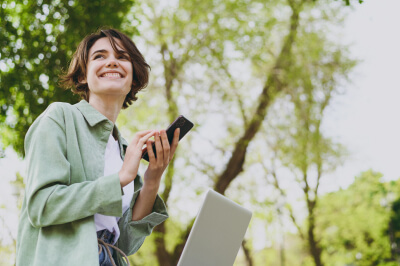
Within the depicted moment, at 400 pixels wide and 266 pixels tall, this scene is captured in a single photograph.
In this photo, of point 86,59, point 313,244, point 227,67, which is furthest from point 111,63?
point 313,244

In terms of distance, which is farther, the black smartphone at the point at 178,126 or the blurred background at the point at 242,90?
the blurred background at the point at 242,90

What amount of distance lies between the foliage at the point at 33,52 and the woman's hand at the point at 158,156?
4.26 m

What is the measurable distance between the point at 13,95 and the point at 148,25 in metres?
5.62

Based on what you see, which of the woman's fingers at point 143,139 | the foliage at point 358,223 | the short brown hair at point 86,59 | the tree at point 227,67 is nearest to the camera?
the woman's fingers at point 143,139

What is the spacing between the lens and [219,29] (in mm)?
10625

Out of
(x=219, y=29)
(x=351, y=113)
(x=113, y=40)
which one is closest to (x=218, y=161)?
(x=219, y=29)

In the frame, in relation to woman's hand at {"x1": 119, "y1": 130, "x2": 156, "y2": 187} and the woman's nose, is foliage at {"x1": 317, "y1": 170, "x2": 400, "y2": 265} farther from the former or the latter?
woman's hand at {"x1": 119, "y1": 130, "x2": 156, "y2": 187}

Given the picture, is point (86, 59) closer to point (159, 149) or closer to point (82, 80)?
point (82, 80)

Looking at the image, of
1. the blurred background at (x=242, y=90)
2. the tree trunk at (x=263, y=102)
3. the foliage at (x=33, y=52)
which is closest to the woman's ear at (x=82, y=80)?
the foliage at (x=33, y=52)

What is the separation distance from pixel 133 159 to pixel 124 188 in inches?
14.0

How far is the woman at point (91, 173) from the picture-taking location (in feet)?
4.57

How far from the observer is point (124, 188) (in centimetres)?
182

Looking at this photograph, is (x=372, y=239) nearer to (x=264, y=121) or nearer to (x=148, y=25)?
(x=264, y=121)

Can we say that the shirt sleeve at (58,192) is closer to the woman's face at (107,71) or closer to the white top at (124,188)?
the white top at (124,188)
